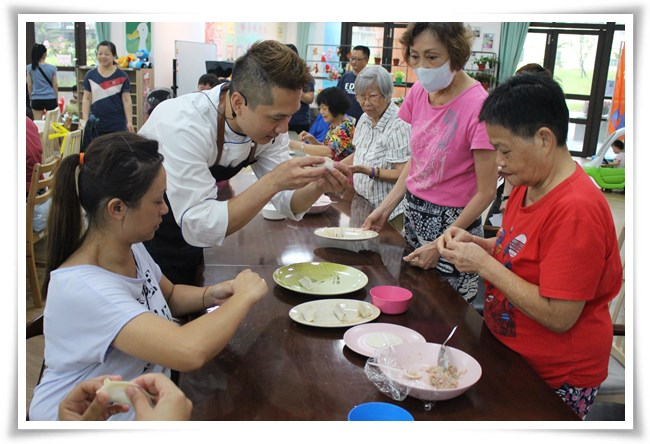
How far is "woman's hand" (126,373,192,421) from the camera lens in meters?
0.97

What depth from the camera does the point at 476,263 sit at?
1.39 meters

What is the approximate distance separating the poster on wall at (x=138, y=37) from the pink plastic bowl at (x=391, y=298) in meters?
8.76

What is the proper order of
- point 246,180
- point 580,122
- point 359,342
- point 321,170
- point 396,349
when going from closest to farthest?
point 396,349, point 359,342, point 321,170, point 246,180, point 580,122

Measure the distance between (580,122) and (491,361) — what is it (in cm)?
1095

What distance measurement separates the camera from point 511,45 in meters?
10.7

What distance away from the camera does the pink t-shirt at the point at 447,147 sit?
6.75ft

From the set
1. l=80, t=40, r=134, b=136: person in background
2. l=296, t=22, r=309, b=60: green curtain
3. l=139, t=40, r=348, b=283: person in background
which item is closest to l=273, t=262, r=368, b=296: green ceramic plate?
l=139, t=40, r=348, b=283: person in background

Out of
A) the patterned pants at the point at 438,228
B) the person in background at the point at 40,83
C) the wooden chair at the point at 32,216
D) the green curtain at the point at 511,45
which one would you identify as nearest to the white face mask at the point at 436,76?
the patterned pants at the point at 438,228

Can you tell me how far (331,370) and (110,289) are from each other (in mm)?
501
